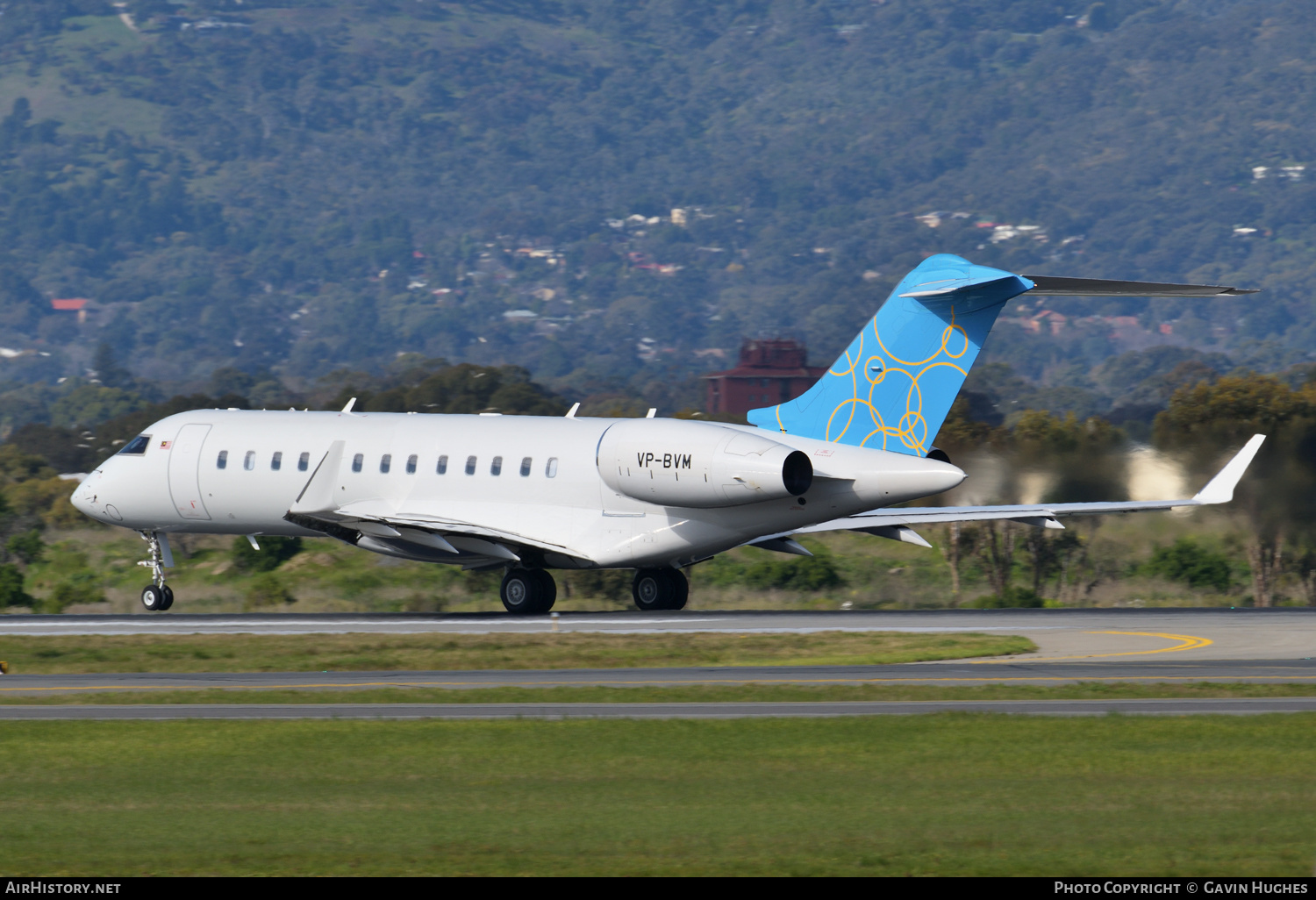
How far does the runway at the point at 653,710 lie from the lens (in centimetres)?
2176

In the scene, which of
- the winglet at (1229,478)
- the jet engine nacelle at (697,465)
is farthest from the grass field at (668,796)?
the winglet at (1229,478)

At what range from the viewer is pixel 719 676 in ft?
84.9

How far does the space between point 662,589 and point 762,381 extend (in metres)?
115

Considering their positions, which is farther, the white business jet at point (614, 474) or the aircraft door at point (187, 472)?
the aircraft door at point (187, 472)

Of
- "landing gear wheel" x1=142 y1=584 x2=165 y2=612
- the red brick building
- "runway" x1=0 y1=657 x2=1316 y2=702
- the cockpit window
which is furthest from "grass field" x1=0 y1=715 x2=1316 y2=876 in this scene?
the red brick building

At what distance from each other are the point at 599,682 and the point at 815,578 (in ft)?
73.9

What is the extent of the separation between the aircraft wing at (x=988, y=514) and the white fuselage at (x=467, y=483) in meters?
1.68

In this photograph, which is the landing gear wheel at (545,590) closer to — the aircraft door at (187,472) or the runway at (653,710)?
the aircraft door at (187,472)

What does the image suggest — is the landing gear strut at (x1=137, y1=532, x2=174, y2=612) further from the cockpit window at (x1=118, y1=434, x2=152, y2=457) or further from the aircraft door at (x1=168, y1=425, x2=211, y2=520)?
the cockpit window at (x1=118, y1=434, x2=152, y2=457)

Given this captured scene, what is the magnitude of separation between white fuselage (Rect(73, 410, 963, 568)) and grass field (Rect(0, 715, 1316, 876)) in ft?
43.2

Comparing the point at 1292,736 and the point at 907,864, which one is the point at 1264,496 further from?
the point at 907,864

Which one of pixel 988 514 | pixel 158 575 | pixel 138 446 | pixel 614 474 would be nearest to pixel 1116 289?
pixel 988 514

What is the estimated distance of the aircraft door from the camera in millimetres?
39500

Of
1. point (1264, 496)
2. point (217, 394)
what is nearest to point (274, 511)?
point (1264, 496)
